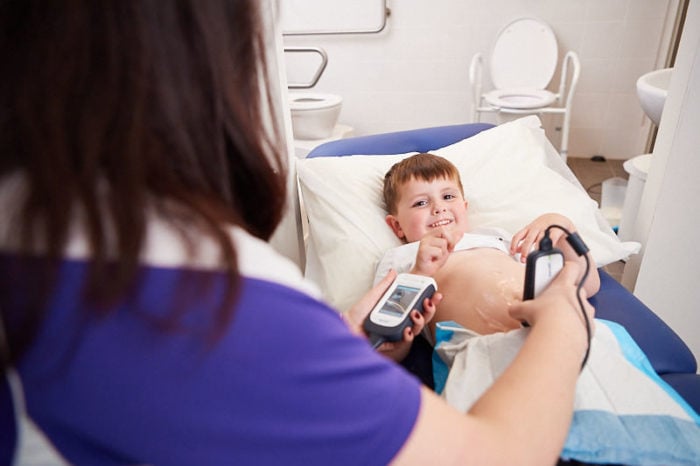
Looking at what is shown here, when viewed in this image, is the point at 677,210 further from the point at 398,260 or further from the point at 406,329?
the point at 406,329

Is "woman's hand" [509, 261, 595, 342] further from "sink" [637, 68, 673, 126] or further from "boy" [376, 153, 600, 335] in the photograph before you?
"sink" [637, 68, 673, 126]

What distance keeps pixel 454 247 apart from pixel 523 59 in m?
2.36

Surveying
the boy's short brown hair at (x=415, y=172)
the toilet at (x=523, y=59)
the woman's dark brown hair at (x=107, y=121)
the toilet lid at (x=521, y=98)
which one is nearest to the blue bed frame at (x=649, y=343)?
the boy's short brown hair at (x=415, y=172)

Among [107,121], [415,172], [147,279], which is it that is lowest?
[415,172]

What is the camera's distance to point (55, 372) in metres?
0.35

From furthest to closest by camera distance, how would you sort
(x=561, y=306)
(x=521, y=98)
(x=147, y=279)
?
(x=521, y=98), (x=561, y=306), (x=147, y=279)

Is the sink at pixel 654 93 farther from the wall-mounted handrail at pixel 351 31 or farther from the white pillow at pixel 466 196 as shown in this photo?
the wall-mounted handrail at pixel 351 31

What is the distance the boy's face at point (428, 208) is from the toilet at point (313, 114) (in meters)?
1.56

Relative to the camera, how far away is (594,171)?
3.30 metres

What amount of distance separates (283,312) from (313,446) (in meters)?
0.12

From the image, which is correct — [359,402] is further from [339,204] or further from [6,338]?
[339,204]

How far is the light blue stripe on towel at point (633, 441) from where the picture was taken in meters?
0.70

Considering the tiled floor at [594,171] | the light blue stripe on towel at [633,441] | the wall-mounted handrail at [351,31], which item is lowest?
the tiled floor at [594,171]

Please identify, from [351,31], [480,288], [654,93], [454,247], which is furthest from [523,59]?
[480,288]
